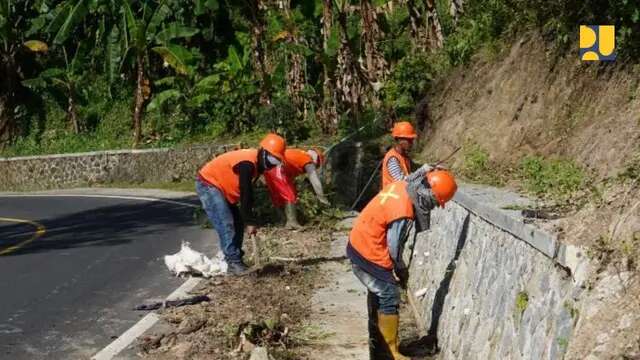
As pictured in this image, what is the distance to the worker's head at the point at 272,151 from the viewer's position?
10.1 meters

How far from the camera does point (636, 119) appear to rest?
9930mm

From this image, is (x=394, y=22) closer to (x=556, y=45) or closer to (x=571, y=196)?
(x=556, y=45)

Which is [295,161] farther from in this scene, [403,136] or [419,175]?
[419,175]

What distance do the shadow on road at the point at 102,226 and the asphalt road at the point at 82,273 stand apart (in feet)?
0.06

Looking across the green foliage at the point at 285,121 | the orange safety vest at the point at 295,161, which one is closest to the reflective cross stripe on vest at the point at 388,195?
the orange safety vest at the point at 295,161

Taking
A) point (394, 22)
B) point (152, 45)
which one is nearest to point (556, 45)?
point (394, 22)

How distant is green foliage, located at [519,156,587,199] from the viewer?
8852 millimetres

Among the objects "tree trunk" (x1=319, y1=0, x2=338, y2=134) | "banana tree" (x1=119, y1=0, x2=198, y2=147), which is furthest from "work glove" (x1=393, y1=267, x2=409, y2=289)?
"banana tree" (x1=119, y1=0, x2=198, y2=147)

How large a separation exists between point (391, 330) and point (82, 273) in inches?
228

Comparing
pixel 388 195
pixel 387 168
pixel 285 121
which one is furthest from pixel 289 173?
pixel 285 121

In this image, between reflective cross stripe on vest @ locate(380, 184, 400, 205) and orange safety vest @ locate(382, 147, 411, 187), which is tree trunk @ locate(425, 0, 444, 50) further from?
reflective cross stripe on vest @ locate(380, 184, 400, 205)

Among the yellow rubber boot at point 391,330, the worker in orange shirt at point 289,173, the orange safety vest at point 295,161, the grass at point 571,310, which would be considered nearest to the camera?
the grass at point 571,310

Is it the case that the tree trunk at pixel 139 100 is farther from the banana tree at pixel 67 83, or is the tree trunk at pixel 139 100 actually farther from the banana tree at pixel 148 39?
the banana tree at pixel 67 83

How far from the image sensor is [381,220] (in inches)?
294
